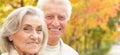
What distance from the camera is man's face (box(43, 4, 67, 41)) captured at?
368 cm

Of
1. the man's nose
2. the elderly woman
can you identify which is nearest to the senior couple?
the elderly woman

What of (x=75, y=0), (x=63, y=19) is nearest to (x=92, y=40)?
(x=75, y=0)

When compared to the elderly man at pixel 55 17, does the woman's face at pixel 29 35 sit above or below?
below

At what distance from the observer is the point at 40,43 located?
3080 millimetres

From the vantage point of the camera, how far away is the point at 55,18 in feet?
12.1

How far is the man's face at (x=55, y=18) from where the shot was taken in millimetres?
3676

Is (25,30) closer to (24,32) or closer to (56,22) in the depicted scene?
(24,32)

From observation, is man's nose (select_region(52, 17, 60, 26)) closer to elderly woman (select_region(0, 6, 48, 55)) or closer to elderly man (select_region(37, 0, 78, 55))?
elderly man (select_region(37, 0, 78, 55))

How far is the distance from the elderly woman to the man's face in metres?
0.59

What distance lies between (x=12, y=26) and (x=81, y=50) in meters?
16.6

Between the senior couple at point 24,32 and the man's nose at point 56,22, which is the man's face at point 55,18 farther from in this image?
the senior couple at point 24,32

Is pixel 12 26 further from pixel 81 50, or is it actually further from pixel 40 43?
pixel 81 50

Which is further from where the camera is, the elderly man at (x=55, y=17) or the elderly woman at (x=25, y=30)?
the elderly man at (x=55, y=17)

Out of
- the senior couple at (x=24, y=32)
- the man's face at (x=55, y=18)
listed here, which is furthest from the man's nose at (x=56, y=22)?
the senior couple at (x=24, y=32)
